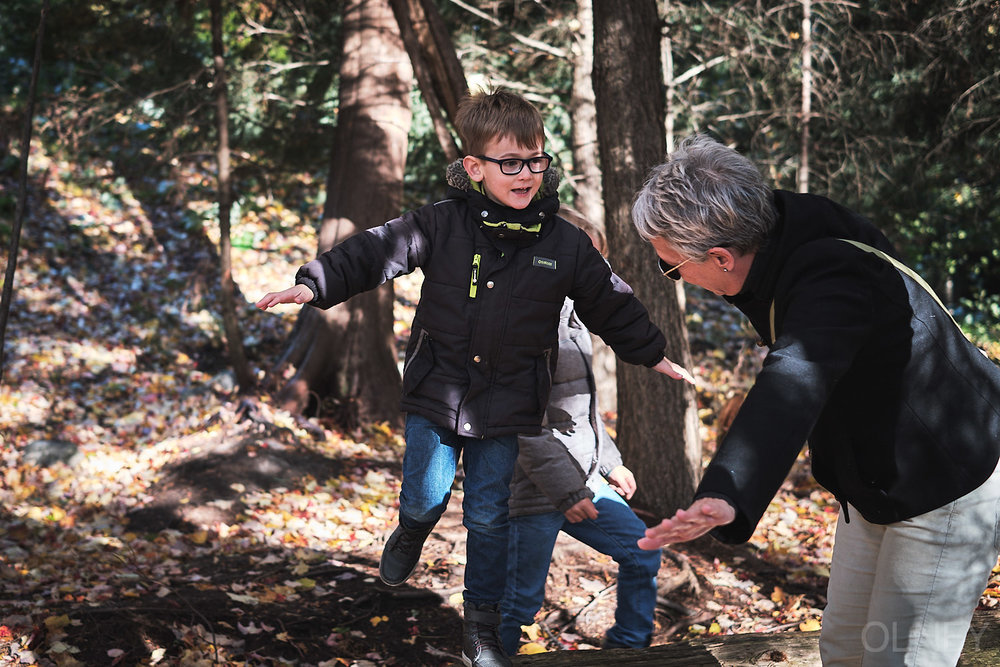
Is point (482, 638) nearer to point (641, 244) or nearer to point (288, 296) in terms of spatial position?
point (288, 296)

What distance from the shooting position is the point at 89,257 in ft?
43.4

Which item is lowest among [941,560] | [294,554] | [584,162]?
[294,554]

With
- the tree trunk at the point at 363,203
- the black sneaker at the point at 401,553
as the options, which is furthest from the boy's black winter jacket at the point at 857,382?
the tree trunk at the point at 363,203

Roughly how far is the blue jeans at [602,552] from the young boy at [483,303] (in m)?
0.27

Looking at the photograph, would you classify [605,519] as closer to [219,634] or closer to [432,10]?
[219,634]

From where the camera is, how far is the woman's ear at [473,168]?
345cm

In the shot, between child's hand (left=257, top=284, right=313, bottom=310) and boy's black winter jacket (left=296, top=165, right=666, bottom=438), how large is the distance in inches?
7.6

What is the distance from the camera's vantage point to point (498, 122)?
3.38m

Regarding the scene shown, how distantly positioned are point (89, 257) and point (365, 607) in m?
10.2

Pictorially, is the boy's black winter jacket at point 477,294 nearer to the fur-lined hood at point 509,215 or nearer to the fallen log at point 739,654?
the fur-lined hood at point 509,215

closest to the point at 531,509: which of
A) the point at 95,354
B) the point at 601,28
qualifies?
the point at 601,28

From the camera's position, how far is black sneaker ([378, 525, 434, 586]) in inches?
146

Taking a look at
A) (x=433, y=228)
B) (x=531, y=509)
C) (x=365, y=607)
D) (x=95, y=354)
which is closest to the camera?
(x=433, y=228)

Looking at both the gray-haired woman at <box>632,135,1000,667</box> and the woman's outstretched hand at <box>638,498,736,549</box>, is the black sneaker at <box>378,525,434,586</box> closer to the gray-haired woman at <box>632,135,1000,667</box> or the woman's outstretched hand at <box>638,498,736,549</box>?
the gray-haired woman at <box>632,135,1000,667</box>
